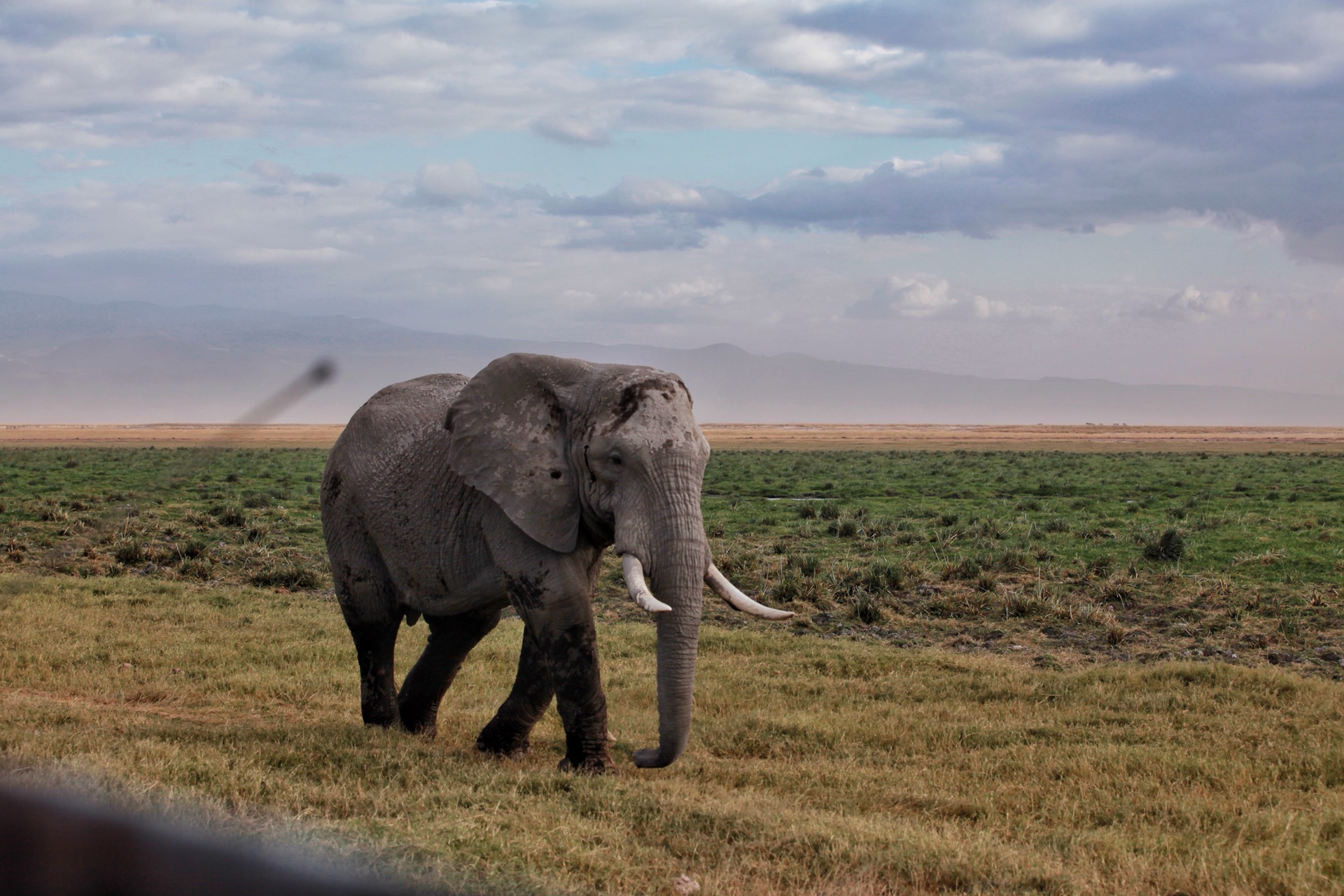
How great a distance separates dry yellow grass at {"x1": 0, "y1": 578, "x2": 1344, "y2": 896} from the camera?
19.8 feet

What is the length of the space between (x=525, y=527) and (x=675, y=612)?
1193mm

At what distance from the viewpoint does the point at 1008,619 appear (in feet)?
53.8

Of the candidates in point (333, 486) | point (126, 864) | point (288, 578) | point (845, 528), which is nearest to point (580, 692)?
point (333, 486)

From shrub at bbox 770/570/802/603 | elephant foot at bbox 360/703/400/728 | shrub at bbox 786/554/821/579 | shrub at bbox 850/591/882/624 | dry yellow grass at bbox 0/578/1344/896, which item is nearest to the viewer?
dry yellow grass at bbox 0/578/1344/896

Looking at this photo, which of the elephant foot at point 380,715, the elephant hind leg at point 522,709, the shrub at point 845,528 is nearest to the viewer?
the elephant hind leg at point 522,709

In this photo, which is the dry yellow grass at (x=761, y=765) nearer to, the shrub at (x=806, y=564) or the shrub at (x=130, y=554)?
the shrub at (x=806, y=564)

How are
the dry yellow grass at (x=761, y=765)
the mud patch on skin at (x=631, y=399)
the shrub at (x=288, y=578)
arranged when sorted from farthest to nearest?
the shrub at (x=288, y=578) < the mud patch on skin at (x=631, y=399) < the dry yellow grass at (x=761, y=765)

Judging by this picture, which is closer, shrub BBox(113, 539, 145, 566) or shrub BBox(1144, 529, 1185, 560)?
shrub BBox(113, 539, 145, 566)

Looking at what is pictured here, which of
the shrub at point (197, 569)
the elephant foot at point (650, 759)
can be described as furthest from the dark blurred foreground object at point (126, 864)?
the shrub at point (197, 569)

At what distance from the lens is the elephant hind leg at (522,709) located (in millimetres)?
8422

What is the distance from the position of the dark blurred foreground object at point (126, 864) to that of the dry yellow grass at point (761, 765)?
0.63 metres

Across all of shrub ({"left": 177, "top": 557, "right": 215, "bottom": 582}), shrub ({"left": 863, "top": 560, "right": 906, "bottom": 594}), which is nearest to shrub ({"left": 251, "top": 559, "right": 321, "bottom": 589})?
shrub ({"left": 177, "top": 557, "right": 215, "bottom": 582})

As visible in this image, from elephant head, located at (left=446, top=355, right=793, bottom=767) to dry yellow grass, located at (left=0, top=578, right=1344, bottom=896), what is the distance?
1.18 metres

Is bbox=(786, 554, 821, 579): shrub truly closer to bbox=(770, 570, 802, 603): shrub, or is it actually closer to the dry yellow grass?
bbox=(770, 570, 802, 603): shrub
